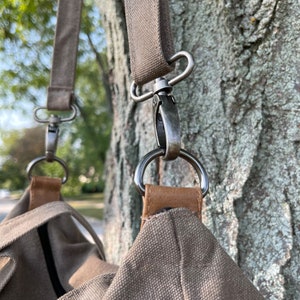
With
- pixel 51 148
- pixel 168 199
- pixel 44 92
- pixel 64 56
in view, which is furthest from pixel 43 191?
pixel 44 92

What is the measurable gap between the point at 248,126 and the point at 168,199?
0.88 ft

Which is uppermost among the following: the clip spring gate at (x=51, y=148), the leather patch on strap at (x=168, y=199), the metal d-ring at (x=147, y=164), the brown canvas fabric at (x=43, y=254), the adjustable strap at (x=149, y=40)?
the adjustable strap at (x=149, y=40)

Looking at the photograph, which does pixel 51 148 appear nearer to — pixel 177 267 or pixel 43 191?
pixel 43 191

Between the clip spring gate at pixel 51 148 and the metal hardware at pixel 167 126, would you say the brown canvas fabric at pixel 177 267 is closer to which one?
the metal hardware at pixel 167 126

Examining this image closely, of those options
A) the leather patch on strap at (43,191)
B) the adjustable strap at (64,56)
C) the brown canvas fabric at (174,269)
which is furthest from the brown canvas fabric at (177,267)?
the adjustable strap at (64,56)

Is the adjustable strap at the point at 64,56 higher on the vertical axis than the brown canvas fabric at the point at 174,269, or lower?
higher

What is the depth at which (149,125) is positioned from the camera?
37.2 inches

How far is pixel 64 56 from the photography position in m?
1.02

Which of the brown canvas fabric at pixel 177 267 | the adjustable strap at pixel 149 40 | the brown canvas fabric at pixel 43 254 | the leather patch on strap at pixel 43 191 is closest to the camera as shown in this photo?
the brown canvas fabric at pixel 177 267

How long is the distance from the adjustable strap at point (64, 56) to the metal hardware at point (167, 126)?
402 millimetres

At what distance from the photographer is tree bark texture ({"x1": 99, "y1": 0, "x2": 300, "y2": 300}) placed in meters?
0.75

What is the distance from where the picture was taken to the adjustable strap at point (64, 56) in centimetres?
100

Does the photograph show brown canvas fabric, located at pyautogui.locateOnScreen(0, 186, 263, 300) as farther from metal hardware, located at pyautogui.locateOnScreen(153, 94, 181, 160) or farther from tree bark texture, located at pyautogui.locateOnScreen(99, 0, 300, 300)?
tree bark texture, located at pyautogui.locateOnScreen(99, 0, 300, 300)

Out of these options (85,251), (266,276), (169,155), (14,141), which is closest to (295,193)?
(266,276)
